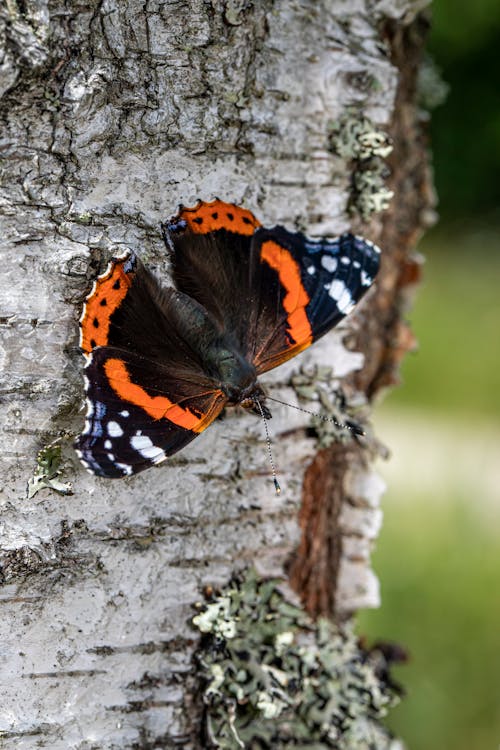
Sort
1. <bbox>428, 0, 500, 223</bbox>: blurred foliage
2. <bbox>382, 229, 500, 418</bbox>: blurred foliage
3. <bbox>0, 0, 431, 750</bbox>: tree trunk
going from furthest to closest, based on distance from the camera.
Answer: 1. <bbox>428, 0, 500, 223</bbox>: blurred foliage
2. <bbox>382, 229, 500, 418</bbox>: blurred foliage
3. <bbox>0, 0, 431, 750</bbox>: tree trunk

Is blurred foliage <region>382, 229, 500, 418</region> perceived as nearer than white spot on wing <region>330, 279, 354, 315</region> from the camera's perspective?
No

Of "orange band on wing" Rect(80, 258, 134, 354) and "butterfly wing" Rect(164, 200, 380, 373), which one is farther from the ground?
"butterfly wing" Rect(164, 200, 380, 373)

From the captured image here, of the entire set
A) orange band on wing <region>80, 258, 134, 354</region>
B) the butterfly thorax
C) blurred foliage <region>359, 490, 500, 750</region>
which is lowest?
blurred foliage <region>359, 490, 500, 750</region>

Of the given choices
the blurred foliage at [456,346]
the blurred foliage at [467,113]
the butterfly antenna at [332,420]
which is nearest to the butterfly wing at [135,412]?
the butterfly antenna at [332,420]

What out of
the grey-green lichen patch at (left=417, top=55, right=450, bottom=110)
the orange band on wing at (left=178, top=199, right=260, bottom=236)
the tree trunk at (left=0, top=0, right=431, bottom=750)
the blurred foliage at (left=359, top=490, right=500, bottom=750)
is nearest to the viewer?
the tree trunk at (left=0, top=0, right=431, bottom=750)

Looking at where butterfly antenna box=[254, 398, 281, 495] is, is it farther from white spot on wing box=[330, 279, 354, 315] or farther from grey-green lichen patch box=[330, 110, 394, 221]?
grey-green lichen patch box=[330, 110, 394, 221]

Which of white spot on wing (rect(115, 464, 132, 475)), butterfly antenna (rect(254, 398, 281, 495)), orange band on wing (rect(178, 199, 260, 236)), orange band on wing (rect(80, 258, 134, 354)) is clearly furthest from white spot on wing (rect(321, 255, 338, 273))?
white spot on wing (rect(115, 464, 132, 475))

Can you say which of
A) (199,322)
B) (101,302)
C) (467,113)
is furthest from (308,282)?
(467,113)
